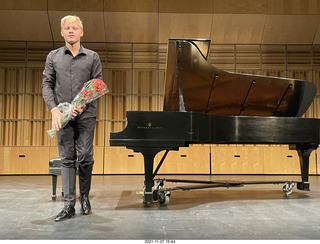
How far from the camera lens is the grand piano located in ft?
9.29

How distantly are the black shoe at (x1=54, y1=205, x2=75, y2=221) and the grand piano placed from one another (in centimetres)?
68

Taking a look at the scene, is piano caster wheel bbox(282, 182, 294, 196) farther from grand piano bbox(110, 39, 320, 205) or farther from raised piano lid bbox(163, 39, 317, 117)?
raised piano lid bbox(163, 39, 317, 117)

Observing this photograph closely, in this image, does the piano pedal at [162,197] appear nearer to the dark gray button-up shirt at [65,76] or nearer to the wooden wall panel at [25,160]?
the dark gray button-up shirt at [65,76]

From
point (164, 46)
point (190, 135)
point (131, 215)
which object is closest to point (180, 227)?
point (131, 215)

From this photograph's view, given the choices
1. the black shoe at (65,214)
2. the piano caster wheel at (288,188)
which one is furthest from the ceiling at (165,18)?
the black shoe at (65,214)

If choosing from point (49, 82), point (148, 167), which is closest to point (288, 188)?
point (148, 167)

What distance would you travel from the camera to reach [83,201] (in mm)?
2553

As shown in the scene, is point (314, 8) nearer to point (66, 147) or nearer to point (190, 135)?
point (190, 135)

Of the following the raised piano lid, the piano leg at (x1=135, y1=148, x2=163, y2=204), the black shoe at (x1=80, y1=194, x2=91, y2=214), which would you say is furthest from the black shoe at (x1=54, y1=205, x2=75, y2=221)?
the raised piano lid

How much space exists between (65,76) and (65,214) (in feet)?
3.15

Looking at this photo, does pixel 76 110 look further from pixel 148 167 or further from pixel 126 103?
pixel 126 103

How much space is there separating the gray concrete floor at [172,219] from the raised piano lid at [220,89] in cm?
101

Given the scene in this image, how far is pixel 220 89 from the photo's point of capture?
11.8 ft

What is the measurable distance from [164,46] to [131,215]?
5479mm
